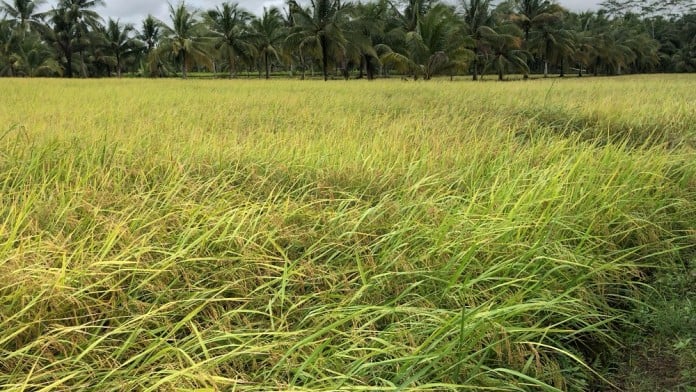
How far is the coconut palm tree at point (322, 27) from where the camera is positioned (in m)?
19.8

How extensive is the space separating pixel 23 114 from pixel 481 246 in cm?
542

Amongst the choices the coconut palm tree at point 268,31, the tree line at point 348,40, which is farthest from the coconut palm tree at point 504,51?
the coconut palm tree at point 268,31

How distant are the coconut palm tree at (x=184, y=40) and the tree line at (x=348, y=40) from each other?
0.19 feet

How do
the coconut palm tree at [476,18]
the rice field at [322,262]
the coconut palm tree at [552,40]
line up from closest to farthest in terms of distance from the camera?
the rice field at [322,262] → the coconut palm tree at [476,18] → the coconut palm tree at [552,40]

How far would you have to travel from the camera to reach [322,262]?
213 cm

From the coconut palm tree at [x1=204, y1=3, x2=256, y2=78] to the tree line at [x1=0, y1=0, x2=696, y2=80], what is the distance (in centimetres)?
6

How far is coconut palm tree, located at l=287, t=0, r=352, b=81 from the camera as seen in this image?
1978cm

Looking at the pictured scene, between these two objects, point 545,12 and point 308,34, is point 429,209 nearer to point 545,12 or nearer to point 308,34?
point 308,34

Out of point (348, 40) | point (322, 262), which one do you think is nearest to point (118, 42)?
point (348, 40)

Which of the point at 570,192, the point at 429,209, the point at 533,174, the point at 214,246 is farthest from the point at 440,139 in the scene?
the point at 214,246

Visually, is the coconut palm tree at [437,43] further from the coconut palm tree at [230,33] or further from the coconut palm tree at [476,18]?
the coconut palm tree at [230,33]

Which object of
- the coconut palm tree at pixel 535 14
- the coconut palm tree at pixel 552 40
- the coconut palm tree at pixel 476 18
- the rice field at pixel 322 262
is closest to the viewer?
the rice field at pixel 322 262

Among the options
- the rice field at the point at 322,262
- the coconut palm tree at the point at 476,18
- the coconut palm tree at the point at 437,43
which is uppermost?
the coconut palm tree at the point at 476,18

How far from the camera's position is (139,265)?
1.83 meters
